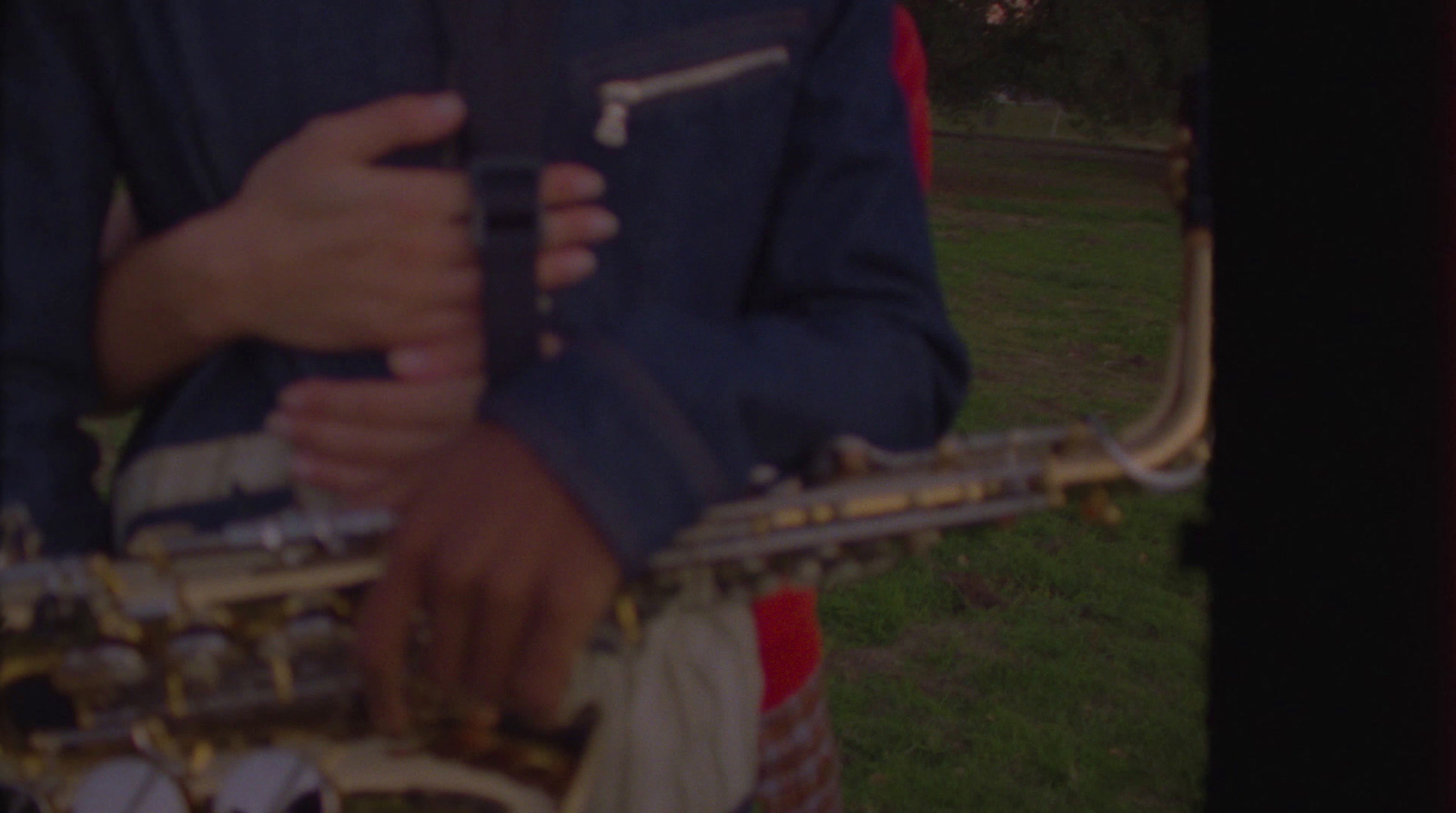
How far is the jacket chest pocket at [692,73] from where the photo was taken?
1.61 meters

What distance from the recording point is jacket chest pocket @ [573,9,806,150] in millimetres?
1610

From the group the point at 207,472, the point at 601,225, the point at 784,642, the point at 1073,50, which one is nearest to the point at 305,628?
the point at 207,472

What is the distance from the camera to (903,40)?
80.8 inches

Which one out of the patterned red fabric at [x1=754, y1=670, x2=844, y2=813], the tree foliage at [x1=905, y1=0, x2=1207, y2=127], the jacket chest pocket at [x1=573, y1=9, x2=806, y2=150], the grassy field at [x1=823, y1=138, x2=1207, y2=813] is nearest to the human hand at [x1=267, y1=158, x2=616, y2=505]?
the jacket chest pocket at [x1=573, y1=9, x2=806, y2=150]

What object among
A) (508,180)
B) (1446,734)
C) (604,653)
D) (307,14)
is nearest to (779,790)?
(604,653)

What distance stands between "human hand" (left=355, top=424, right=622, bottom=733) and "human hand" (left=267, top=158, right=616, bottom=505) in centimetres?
17

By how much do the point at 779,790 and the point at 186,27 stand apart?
5.00ft

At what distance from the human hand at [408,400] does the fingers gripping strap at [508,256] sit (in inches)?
1.0

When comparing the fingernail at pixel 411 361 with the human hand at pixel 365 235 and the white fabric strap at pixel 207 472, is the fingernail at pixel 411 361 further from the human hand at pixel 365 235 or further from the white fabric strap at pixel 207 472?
the white fabric strap at pixel 207 472

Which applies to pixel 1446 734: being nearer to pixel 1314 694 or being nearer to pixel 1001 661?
pixel 1314 694

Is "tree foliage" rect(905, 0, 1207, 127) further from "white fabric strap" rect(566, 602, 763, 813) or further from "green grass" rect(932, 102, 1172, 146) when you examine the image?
"white fabric strap" rect(566, 602, 763, 813)

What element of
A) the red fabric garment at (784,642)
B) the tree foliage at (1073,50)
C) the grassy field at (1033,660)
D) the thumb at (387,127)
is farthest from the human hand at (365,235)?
the tree foliage at (1073,50)

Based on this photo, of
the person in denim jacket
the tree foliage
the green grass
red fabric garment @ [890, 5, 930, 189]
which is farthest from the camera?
the green grass

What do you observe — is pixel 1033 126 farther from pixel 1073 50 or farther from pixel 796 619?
pixel 796 619
